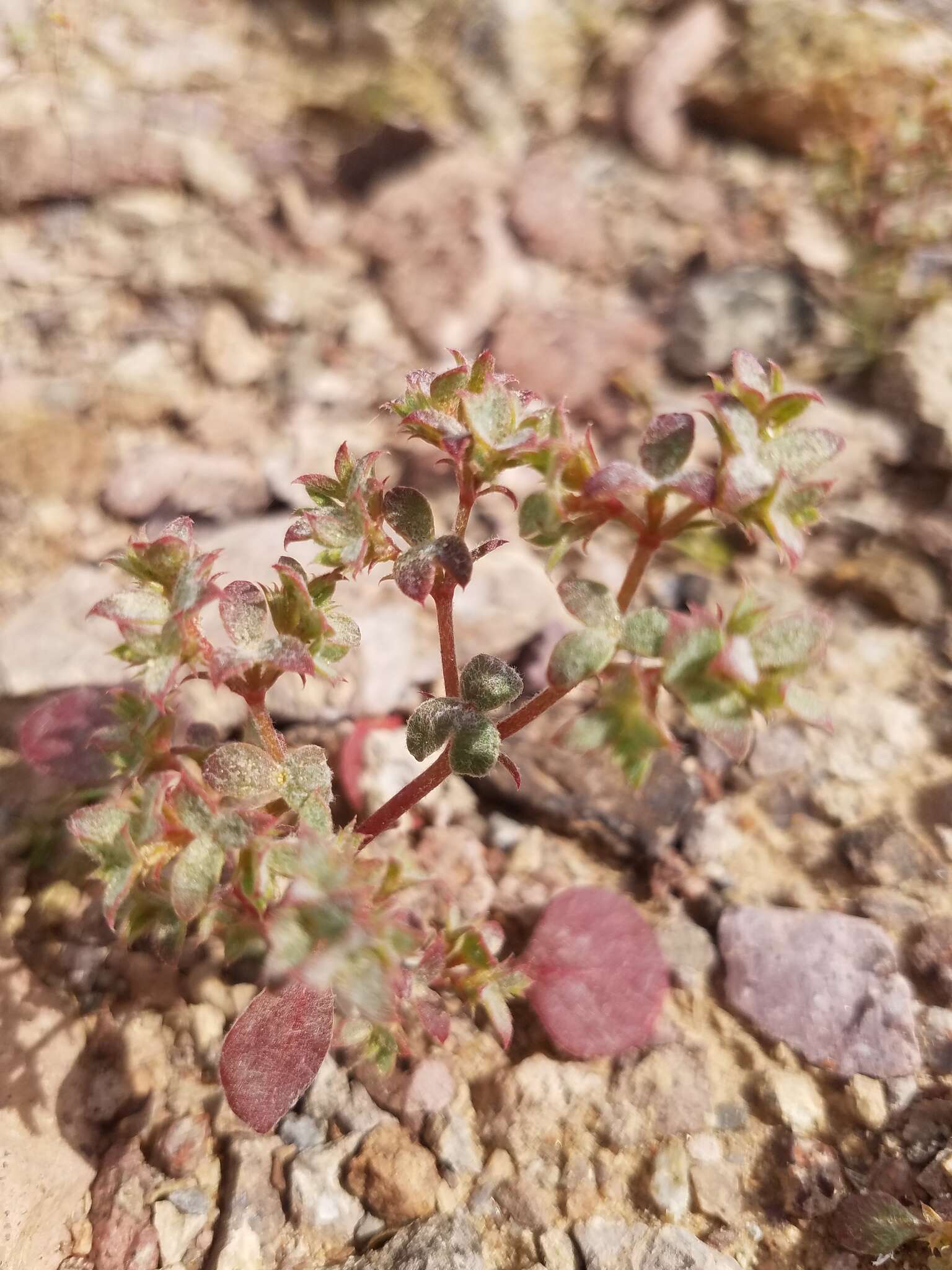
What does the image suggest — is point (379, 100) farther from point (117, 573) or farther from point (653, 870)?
point (653, 870)

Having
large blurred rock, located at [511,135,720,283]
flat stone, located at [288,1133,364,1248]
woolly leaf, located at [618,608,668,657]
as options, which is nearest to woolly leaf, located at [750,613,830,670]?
woolly leaf, located at [618,608,668,657]

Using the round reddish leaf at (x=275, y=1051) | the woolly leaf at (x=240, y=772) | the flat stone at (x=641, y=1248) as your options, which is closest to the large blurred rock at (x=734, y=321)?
the woolly leaf at (x=240, y=772)

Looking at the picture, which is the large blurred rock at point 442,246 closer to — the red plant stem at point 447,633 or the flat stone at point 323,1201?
the red plant stem at point 447,633

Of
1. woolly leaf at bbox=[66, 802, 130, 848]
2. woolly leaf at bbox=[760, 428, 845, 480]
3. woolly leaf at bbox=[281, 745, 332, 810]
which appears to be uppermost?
woolly leaf at bbox=[760, 428, 845, 480]

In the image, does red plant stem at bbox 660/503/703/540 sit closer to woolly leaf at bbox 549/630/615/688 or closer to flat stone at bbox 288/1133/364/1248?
woolly leaf at bbox 549/630/615/688

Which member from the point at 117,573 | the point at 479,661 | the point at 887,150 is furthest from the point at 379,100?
the point at 479,661
